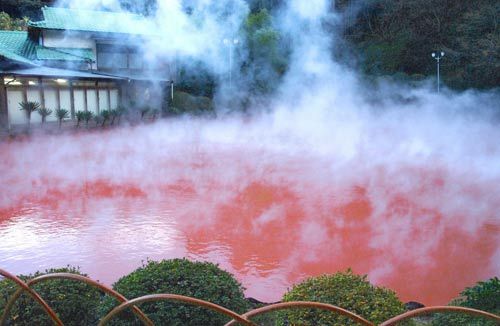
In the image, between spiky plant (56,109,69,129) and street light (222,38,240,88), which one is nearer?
spiky plant (56,109,69,129)

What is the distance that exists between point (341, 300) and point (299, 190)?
5475 mm

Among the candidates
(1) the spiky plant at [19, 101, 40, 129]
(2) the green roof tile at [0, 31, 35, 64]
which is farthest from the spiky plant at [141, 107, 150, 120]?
(2) the green roof tile at [0, 31, 35, 64]

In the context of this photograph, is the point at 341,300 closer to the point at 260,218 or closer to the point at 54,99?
the point at 260,218

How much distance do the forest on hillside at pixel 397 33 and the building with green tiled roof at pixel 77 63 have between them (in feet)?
13.7

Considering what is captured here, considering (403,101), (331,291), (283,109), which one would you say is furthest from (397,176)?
(403,101)

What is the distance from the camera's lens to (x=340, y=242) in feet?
18.8

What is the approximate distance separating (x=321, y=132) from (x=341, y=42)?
1343 cm

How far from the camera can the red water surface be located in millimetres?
5012

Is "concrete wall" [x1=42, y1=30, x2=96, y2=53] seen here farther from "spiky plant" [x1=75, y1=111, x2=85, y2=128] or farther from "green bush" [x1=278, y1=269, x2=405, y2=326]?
"green bush" [x1=278, y1=269, x2=405, y2=326]

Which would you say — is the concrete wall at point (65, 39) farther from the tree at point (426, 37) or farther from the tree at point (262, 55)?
the tree at point (426, 37)

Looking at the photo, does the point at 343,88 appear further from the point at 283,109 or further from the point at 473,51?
the point at 473,51

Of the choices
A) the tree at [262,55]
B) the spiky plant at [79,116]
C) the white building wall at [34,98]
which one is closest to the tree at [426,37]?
the tree at [262,55]

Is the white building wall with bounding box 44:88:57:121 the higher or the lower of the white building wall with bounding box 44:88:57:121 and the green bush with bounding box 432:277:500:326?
the higher

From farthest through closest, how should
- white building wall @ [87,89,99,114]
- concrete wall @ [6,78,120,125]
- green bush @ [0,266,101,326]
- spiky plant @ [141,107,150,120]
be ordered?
1. spiky plant @ [141,107,150,120]
2. white building wall @ [87,89,99,114]
3. concrete wall @ [6,78,120,125]
4. green bush @ [0,266,101,326]
